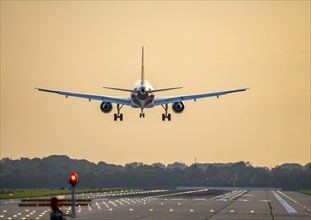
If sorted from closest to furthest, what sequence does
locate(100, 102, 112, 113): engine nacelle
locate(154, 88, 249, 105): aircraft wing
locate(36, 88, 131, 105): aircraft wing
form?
locate(100, 102, 112, 113): engine nacelle < locate(36, 88, 131, 105): aircraft wing < locate(154, 88, 249, 105): aircraft wing

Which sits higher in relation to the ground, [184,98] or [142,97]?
[184,98]

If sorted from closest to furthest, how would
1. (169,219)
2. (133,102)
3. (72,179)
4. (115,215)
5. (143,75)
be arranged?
(72,179) → (169,219) → (115,215) → (133,102) → (143,75)

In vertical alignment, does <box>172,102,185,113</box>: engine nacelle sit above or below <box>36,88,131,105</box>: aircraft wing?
below

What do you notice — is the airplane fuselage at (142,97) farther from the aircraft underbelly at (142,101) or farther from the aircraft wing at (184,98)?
the aircraft wing at (184,98)

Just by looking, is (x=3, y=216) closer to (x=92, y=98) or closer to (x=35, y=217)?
(x=35, y=217)

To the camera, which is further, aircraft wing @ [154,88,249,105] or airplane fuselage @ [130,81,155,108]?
aircraft wing @ [154,88,249,105]

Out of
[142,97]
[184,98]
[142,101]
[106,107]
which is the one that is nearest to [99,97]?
[106,107]

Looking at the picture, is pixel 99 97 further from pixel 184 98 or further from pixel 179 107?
pixel 184 98

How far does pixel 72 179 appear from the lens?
35219 mm

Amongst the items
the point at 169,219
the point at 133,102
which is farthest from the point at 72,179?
the point at 133,102

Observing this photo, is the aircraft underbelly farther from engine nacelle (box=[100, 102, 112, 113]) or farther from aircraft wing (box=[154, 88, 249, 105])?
engine nacelle (box=[100, 102, 112, 113])

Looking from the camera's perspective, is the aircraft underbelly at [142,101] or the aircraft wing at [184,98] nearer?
the aircraft underbelly at [142,101]

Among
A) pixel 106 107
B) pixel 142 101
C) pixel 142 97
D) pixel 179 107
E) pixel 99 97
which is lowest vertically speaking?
pixel 106 107

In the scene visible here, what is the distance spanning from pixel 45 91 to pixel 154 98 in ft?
53.8
